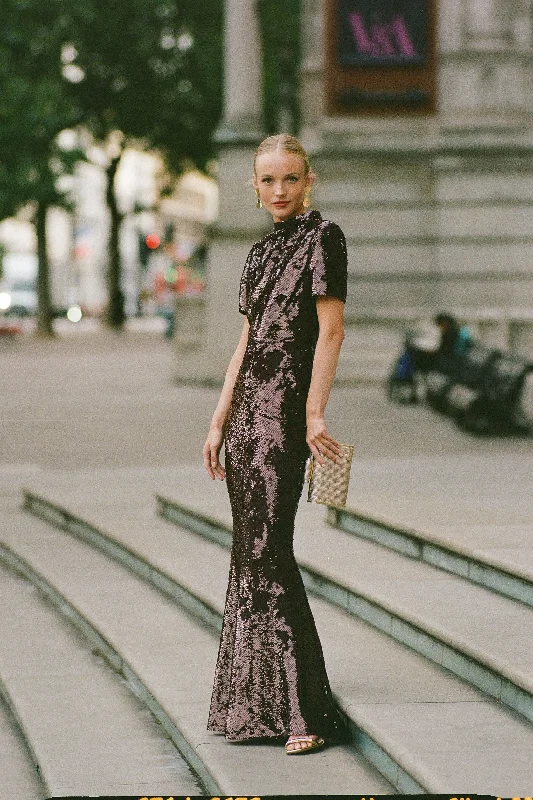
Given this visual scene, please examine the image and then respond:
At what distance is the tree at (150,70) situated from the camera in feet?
148

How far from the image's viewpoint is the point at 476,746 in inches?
178

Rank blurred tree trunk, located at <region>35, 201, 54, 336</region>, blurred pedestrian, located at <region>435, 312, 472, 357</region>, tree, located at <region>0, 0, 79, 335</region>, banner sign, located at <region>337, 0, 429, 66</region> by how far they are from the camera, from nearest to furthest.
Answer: blurred pedestrian, located at <region>435, 312, 472, 357</region>, banner sign, located at <region>337, 0, 429, 66</region>, tree, located at <region>0, 0, 79, 335</region>, blurred tree trunk, located at <region>35, 201, 54, 336</region>

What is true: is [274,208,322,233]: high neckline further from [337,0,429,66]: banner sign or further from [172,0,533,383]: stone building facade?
[337,0,429,66]: banner sign

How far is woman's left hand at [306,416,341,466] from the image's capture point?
4.61 m

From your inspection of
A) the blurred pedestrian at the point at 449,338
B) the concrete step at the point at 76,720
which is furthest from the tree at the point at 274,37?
the concrete step at the point at 76,720

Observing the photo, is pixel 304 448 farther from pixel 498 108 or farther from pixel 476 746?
pixel 498 108

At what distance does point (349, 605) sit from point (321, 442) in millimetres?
2023

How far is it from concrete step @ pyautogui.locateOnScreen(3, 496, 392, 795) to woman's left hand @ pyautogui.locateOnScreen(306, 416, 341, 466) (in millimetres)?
925

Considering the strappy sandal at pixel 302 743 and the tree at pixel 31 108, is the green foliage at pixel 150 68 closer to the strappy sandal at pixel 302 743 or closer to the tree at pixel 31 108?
the tree at pixel 31 108

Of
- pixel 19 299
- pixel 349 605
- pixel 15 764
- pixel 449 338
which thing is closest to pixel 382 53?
pixel 449 338

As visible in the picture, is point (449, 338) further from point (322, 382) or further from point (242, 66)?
→ point (322, 382)

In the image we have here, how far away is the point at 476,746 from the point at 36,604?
12.5 ft

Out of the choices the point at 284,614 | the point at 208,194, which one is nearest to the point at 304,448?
the point at 284,614

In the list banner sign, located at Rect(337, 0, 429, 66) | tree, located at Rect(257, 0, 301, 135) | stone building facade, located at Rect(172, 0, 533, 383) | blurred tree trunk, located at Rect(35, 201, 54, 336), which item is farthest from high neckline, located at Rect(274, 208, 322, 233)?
blurred tree trunk, located at Rect(35, 201, 54, 336)
